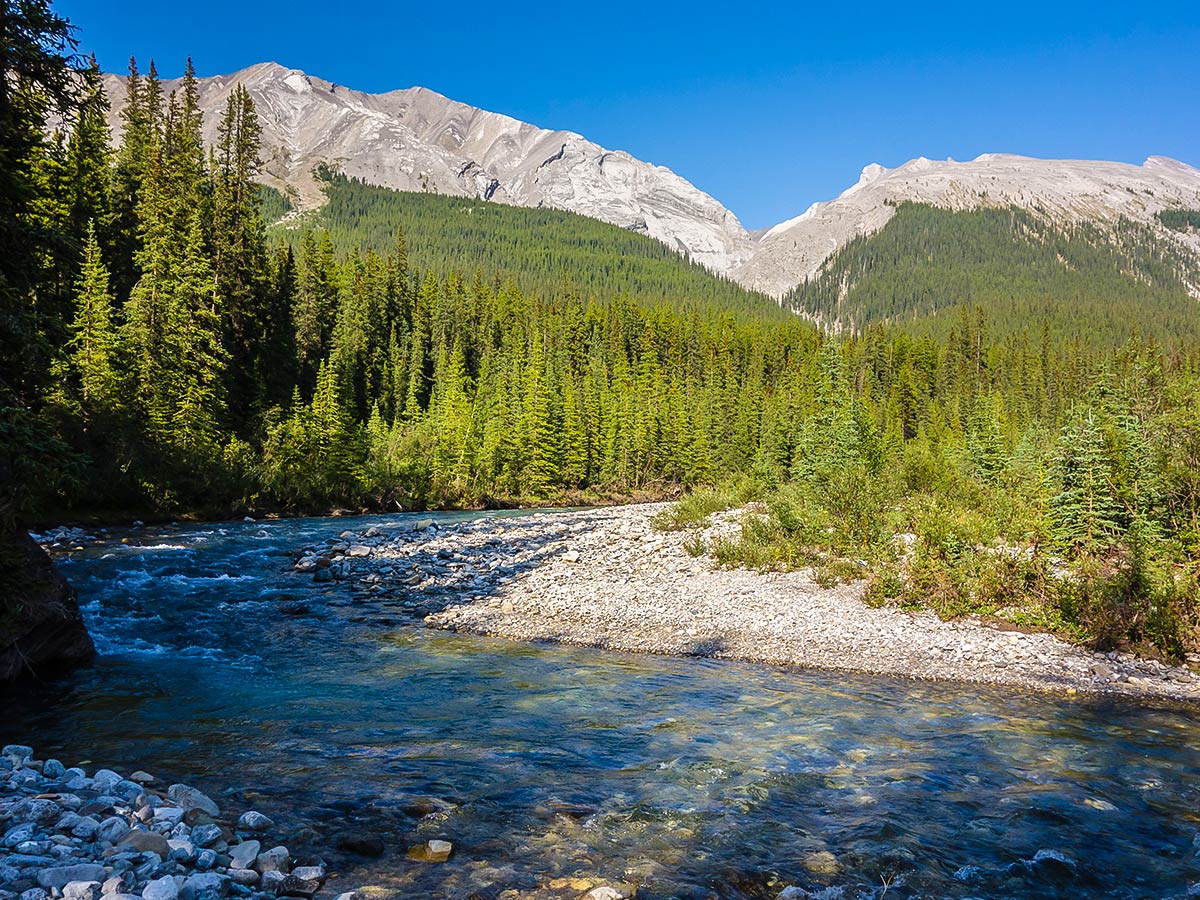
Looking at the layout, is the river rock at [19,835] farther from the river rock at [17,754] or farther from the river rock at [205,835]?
the river rock at [17,754]

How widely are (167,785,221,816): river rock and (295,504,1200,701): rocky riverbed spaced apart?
9148 mm

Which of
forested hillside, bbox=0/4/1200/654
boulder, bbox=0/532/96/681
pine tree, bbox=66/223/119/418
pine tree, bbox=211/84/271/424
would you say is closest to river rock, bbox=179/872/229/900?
boulder, bbox=0/532/96/681

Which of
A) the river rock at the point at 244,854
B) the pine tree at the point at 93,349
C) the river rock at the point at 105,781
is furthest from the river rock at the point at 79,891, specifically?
the pine tree at the point at 93,349

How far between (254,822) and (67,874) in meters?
Result: 1.78

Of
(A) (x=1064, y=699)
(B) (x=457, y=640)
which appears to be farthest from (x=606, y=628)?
(A) (x=1064, y=699)

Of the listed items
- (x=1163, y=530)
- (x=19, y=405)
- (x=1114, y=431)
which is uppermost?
(x=1114, y=431)

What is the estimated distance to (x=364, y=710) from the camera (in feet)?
34.1

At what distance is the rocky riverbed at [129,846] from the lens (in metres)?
4.77

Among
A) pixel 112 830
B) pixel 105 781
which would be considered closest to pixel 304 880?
pixel 112 830

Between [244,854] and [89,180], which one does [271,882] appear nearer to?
[244,854]

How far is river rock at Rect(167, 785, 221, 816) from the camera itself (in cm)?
640

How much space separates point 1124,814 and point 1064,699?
14.1ft

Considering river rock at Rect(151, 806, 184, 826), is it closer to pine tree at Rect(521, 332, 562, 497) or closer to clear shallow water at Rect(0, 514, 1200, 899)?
clear shallow water at Rect(0, 514, 1200, 899)

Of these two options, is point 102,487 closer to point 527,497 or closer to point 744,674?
point 744,674
